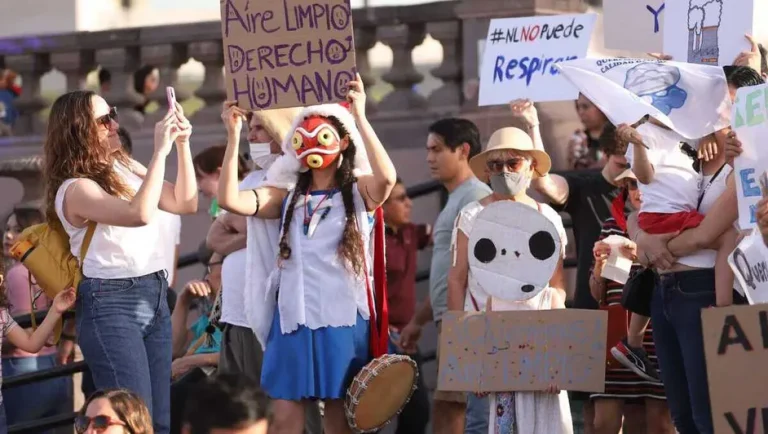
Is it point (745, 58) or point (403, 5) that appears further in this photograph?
point (403, 5)

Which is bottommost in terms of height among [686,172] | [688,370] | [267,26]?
[688,370]

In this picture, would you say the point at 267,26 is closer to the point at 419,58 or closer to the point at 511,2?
the point at 511,2

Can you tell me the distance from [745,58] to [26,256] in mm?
3340

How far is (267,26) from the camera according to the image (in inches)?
351

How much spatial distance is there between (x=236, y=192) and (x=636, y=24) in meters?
2.39

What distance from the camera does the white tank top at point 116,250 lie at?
830 cm

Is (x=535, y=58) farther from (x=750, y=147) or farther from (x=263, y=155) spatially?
(x=750, y=147)

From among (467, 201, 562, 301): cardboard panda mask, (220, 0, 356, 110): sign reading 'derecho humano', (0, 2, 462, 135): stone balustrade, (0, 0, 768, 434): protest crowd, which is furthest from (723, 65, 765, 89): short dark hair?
(0, 2, 462, 135): stone balustrade

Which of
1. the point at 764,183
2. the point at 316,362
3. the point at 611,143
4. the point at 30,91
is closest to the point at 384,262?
the point at 316,362

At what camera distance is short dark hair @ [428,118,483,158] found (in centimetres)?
1015

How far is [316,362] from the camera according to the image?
859 centimetres

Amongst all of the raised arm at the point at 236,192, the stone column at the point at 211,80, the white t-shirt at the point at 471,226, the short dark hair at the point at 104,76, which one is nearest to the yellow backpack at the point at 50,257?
the raised arm at the point at 236,192

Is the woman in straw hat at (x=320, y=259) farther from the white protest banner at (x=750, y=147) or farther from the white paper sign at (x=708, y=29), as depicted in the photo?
the white protest banner at (x=750, y=147)

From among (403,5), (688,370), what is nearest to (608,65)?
(688,370)
